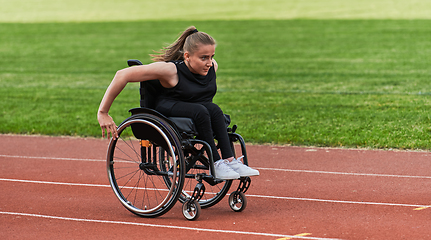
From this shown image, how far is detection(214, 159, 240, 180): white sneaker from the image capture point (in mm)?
4328

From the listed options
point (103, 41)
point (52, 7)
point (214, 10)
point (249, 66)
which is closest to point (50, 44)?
point (103, 41)

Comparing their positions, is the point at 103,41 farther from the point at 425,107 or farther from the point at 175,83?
the point at 175,83

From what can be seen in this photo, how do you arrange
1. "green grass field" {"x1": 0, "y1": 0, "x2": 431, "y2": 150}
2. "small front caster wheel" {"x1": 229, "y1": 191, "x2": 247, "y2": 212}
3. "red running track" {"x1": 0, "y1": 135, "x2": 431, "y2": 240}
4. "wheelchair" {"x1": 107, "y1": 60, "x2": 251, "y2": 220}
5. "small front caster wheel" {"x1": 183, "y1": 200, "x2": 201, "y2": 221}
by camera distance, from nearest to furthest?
"red running track" {"x1": 0, "y1": 135, "x2": 431, "y2": 240} → "wheelchair" {"x1": 107, "y1": 60, "x2": 251, "y2": 220} → "small front caster wheel" {"x1": 183, "y1": 200, "x2": 201, "y2": 221} → "small front caster wheel" {"x1": 229, "y1": 191, "x2": 247, "y2": 212} → "green grass field" {"x1": 0, "y1": 0, "x2": 431, "y2": 150}

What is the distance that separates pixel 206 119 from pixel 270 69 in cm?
1203

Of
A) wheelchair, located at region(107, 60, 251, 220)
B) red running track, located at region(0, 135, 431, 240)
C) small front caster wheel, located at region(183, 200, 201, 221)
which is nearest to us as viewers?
red running track, located at region(0, 135, 431, 240)

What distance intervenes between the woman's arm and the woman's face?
137 mm

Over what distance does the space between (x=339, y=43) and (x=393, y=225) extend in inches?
713

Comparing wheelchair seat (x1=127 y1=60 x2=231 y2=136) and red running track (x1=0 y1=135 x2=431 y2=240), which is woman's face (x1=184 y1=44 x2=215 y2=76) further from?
red running track (x1=0 y1=135 x2=431 y2=240)

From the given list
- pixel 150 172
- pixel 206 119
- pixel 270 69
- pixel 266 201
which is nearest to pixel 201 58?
pixel 206 119

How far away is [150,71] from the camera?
4.37 m

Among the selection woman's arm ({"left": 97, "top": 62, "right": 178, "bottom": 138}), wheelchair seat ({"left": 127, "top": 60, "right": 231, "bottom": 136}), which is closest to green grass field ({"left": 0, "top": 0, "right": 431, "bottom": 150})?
wheelchair seat ({"left": 127, "top": 60, "right": 231, "bottom": 136})

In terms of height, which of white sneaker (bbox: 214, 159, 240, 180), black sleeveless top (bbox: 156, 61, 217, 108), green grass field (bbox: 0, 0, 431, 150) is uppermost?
black sleeveless top (bbox: 156, 61, 217, 108)

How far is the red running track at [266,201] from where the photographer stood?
13.9 feet

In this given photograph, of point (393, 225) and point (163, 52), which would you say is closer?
point (393, 225)
